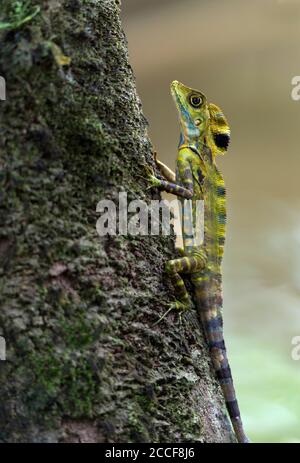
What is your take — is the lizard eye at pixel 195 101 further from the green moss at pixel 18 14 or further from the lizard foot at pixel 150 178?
the green moss at pixel 18 14

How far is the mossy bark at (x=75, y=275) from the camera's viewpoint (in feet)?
3.58

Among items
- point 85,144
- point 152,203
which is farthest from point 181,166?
point 85,144

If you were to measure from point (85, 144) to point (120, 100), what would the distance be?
184mm

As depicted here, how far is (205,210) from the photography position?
6.41ft

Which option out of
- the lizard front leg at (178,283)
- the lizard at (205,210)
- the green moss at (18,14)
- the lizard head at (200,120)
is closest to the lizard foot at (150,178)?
the lizard at (205,210)

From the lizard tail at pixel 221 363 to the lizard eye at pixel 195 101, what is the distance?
0.86m

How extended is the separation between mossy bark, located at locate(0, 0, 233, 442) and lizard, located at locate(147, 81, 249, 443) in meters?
0.12

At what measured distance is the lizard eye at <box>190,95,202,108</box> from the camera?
2.16 m

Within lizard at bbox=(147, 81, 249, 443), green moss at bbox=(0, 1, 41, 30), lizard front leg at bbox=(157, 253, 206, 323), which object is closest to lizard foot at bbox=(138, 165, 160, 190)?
lizard at bbox=(147, 81, 249, 443)

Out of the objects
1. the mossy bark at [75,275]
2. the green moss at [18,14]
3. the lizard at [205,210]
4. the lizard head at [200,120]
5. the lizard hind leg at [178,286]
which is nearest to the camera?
the mossy bark at [75,275]

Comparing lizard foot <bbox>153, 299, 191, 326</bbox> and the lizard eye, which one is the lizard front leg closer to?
lizard foot <bbox>153, 299, 191, 326</bbox>

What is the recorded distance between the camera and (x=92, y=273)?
118 centimetres

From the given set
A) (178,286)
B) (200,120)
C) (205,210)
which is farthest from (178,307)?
(200,120)
